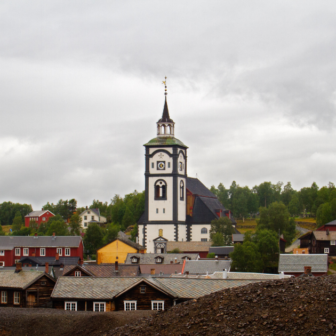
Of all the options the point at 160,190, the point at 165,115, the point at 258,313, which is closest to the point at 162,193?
the point at 160,190

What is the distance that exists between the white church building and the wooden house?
4116 cm

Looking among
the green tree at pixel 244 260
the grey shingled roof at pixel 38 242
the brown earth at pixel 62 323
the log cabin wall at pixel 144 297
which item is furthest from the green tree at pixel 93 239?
the brown earth at pixel 62 323

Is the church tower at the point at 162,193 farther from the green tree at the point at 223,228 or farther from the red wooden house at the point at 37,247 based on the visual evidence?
the red wooden house at the point at 37,247

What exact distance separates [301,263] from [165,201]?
31681 millimetres

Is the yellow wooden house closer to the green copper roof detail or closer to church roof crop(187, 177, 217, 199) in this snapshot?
the green copper roof detail

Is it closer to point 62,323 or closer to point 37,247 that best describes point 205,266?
point 62,323

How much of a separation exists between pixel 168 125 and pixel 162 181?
8.39 metres

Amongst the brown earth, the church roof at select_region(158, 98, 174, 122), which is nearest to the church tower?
the church roof at select_region(158, 98, 174, 122)

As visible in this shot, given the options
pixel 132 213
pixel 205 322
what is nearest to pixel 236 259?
pixel 205 322

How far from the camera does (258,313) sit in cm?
2186

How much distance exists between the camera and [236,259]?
59969 mm

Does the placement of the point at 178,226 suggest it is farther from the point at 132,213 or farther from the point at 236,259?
the point at 132,213

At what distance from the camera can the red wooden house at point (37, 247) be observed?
88.4 meters

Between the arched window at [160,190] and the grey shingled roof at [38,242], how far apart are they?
13.6m
